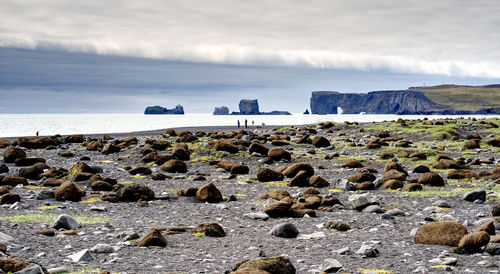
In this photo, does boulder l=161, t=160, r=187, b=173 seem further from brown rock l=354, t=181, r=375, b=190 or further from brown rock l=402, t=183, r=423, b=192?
brown rock l=402, t=183, r=423, b=192

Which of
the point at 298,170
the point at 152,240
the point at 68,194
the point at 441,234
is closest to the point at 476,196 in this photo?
the point at 441,234

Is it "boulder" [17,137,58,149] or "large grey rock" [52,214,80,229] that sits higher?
"boulder" [17,137,58,149]

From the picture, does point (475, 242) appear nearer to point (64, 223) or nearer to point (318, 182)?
point (64, 223)

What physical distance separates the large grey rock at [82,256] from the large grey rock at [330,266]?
3414 millimetres

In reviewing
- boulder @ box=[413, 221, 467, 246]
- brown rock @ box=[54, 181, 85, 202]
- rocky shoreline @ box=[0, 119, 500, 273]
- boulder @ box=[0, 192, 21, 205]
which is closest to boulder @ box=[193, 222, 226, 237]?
rocky shoreline @ box=[0, 119, 500, 273]

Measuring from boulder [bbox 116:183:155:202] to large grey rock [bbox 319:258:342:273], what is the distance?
7.43m

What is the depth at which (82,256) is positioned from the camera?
7.14 metres

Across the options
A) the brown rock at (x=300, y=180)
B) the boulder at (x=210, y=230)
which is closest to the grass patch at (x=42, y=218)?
the boulder at (x=210, y=230)

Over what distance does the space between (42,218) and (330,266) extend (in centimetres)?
654

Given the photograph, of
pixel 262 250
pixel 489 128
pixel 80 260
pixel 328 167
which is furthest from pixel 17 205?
pixel 489 128

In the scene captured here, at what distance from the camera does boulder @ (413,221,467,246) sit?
7.98 m

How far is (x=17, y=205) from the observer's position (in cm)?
1178

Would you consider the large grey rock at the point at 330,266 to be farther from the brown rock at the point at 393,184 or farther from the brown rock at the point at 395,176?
the brown rock at the point at 395,176

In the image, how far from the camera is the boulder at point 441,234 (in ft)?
26.2
